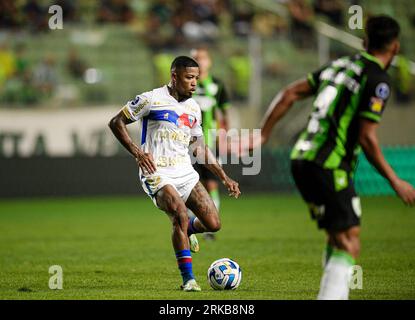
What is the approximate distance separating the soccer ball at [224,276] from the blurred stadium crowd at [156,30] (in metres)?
15.9

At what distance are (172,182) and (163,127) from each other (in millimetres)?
563

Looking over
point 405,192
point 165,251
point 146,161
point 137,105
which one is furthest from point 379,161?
point 165,251

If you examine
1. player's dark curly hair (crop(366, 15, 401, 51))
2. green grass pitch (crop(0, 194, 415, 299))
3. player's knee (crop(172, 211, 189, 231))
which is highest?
player's dark curly hair (crop(366, 15, 401, 51))

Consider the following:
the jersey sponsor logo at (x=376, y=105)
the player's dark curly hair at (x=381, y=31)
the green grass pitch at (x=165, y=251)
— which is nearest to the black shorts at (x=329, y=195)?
the jersey sponsor logo at (x=376, y=105)

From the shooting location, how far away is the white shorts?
9023mm

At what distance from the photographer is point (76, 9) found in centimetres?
2672

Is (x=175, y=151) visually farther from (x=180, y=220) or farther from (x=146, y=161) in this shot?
(x=180, y=220)

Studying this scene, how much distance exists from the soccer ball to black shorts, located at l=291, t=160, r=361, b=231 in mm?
2083

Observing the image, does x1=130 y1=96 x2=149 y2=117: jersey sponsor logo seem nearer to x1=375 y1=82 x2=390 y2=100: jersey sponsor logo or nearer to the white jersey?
the white jersey

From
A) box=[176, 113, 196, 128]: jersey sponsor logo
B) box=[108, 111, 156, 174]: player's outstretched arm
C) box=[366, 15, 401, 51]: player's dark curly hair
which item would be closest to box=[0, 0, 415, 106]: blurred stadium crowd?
Answer: box=[176, 113, 196, 128]: jersey sponsor logo

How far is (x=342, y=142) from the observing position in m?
6.90

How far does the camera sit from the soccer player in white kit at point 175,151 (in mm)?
8859

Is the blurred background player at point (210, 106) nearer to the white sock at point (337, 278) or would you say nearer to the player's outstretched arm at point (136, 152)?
the player's outstretched arm at point (136, 152)
